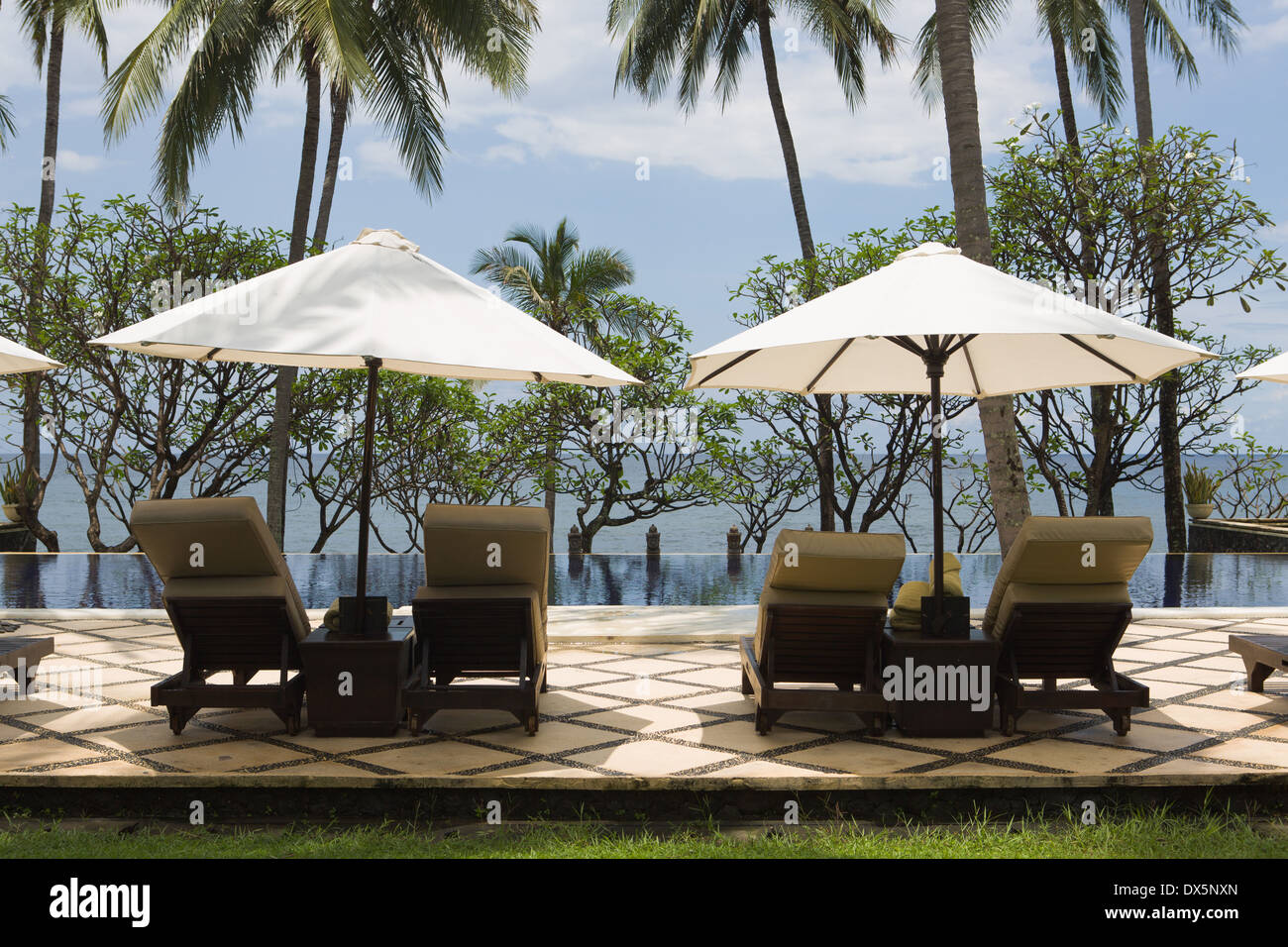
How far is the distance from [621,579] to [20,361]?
20.7 feet

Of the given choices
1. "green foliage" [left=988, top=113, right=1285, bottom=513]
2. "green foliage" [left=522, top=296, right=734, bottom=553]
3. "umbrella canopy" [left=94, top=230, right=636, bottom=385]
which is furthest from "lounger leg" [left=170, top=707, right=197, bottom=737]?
"green foliage" [left=988, top=113, right=1285, bottom=513]

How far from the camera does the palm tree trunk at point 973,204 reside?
6742 mm

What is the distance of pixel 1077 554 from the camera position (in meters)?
4.06

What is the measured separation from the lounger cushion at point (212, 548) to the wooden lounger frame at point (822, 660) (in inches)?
77.4

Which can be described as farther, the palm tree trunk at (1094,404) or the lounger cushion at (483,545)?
the palm tree trunk at (1094,404)

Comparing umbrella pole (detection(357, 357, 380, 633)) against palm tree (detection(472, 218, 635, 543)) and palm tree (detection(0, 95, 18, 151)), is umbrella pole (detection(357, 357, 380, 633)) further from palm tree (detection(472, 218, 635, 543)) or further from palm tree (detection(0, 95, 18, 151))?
palm tree (detection(0, 95, 18, 151))

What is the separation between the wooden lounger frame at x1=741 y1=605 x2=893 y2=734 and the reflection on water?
14.9 feet

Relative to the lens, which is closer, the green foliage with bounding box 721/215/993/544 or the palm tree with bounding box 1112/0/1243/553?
the green foliage with bounding box 721/215/993/544

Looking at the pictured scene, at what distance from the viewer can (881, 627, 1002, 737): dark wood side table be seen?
4.27 metres

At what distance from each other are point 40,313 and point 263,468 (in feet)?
10.7

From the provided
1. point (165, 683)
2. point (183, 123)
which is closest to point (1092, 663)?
point (165, 683)

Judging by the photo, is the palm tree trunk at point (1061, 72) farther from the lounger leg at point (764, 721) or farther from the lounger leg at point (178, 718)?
the lounger leg at point (178, 718)

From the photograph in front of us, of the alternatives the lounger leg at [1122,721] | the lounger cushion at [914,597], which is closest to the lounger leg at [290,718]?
the lounger cushion at [914,597]
